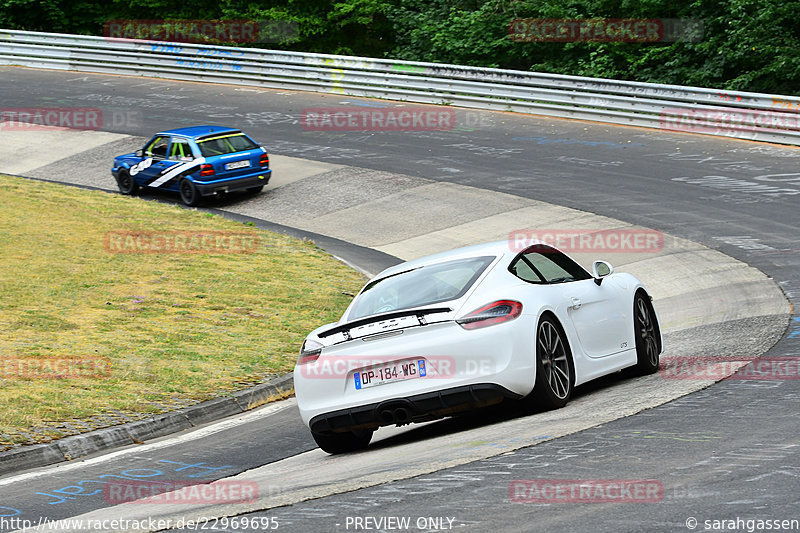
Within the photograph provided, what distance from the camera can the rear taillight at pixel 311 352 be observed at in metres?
8.21

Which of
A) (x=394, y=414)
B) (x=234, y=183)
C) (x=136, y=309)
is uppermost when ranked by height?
(x=394, y=414)

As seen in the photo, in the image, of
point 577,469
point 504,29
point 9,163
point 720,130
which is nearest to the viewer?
point 577,469

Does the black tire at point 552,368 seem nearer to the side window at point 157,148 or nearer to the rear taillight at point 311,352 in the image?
the rear taillight at point 311,352

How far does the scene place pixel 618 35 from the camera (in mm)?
33406

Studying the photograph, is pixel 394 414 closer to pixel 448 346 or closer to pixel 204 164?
pixel 448 346

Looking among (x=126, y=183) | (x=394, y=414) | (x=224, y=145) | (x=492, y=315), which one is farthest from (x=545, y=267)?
(x=126, y=183)

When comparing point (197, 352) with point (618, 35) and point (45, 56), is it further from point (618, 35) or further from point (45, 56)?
point (45, 56)

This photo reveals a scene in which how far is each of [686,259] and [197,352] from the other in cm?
796

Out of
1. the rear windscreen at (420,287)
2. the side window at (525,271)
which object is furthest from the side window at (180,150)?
the side window at (525,271)

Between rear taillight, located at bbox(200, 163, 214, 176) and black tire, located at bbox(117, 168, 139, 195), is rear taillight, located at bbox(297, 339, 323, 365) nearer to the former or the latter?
rear taillight, located at bbox(200, 163, 214, 176)

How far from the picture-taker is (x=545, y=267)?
9016 millimetres

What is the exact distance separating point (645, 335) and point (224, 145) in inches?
619

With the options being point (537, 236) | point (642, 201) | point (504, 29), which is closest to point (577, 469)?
point (537, 236)

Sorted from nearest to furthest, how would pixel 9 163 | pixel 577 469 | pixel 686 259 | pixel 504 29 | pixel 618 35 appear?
pixel 577 469 → pixel 686 259 → pixel 9 163 → pixel 618 35 → pixel 504 29
